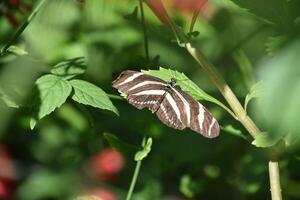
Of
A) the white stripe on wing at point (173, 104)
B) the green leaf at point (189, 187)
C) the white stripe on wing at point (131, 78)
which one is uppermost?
the green leaf at point (189, 187)

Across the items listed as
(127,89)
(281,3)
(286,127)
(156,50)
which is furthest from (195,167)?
(286,127)

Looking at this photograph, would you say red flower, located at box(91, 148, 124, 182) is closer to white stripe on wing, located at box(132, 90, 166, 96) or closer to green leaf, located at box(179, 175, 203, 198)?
green leaf, located at box(179, 175, 203, 198)

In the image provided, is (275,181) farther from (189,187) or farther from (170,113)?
(189,187)

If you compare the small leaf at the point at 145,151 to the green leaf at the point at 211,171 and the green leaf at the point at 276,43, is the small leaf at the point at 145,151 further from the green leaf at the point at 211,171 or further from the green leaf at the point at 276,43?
the green leaf at the point at 211,171

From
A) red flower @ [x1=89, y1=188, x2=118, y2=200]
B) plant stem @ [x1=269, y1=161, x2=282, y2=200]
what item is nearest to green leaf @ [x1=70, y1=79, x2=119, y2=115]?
plant stem @ [x1=269, y1=161, x2=282, y2=200]

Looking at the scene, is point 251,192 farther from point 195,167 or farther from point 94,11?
point 94,11

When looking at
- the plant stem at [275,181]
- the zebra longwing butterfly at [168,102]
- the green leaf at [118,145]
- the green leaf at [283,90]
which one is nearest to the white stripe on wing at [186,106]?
the zebra longwing butterfly at [168,102]
